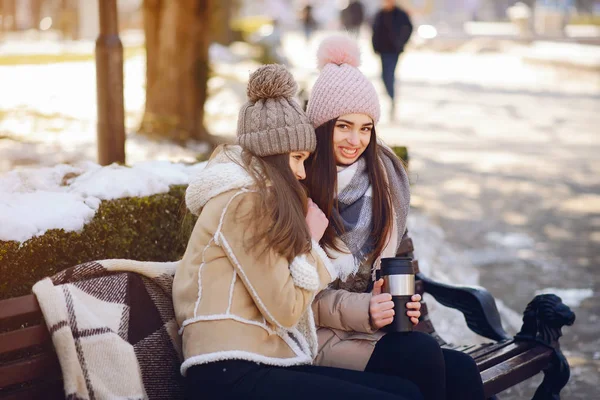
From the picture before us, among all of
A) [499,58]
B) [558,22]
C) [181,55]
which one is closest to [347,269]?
[181,55]

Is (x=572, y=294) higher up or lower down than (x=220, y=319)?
lower down

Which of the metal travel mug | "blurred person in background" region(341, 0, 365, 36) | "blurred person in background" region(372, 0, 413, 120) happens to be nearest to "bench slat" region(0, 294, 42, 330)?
the metal travel mug

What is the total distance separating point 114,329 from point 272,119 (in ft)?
2.98

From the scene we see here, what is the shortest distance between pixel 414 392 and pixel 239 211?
2.90 ft

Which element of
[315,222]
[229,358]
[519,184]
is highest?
[315,222]

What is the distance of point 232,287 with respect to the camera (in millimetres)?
2771

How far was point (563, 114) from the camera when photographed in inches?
650

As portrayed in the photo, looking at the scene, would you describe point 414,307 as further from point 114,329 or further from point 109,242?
point 109,242

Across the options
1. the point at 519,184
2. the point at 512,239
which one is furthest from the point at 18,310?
the point at 519,184

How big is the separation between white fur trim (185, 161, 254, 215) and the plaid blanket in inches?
12.9

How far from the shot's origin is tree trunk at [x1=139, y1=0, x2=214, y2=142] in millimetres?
9906

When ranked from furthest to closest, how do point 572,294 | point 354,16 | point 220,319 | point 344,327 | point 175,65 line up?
point 354,16, point 175,65, point 572,294, point 344,327, point 220,319

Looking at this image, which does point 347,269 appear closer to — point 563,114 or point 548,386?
point 548,386

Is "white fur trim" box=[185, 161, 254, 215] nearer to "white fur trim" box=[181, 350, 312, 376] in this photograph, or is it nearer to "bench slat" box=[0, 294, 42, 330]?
"white fur trim" box=[181, 350, 312, 376]
